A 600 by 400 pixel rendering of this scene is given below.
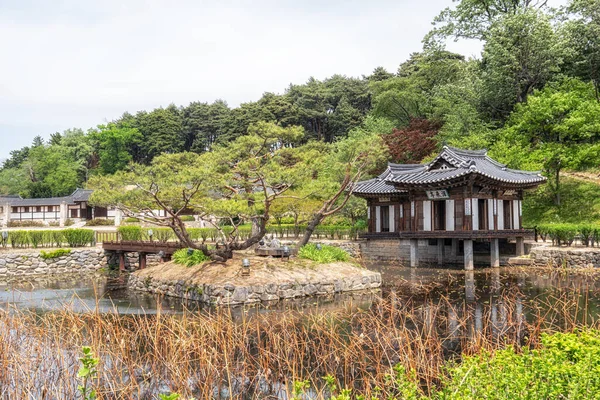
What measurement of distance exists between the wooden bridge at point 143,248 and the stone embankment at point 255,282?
9.44ft

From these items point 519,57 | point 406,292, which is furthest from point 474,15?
point 406,292

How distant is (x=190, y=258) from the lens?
1800 cm

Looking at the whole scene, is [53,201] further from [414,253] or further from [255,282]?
[255,282]

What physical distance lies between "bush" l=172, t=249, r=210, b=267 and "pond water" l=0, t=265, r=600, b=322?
1685 mm

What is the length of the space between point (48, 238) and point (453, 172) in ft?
70.3

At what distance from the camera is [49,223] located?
4503 cm

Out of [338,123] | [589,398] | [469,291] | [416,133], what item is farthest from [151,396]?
[338,123]

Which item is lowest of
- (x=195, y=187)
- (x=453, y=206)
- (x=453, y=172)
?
(x=453, y=206)

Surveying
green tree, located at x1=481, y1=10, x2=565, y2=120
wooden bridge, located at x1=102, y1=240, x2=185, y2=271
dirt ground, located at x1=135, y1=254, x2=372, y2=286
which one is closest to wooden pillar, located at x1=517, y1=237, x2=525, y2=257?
dirt ground, located at x1=135, y1=254, x2=372, y2=286

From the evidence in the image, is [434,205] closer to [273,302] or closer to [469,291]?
[469,291]

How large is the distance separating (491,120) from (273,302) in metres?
24.5

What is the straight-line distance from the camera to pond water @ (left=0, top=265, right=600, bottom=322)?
13.8 meters

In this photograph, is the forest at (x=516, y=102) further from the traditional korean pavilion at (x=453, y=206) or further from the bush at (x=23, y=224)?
the bush at (x=23, y=224)

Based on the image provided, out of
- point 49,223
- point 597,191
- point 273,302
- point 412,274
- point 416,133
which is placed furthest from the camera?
point 49,223
